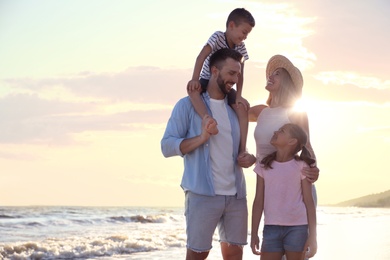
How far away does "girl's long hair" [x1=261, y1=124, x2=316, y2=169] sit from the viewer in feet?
12.3

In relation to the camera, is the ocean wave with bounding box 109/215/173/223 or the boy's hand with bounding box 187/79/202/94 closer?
the boy's hand with bounding box 187/79/202/94

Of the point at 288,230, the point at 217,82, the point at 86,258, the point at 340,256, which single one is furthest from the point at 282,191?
the point at 86,258

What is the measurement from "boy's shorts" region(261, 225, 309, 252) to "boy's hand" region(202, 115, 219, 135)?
63cm

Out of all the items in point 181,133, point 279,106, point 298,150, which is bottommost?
point 298,150

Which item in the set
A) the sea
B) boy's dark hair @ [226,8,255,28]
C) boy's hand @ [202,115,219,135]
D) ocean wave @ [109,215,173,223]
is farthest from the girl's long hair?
ocean wave @ [109,215,173,223]

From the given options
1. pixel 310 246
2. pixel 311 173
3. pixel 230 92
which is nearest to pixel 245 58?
pixel 230 92

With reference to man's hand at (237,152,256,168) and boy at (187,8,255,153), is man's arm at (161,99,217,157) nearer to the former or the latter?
boy at (187,8,255,153)

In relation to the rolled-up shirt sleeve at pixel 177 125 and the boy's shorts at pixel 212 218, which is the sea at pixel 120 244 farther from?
the rolled-up shirt sleeve at pixel 177 125

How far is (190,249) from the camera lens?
390 cm

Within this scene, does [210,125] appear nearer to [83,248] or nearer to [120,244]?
[83,248]

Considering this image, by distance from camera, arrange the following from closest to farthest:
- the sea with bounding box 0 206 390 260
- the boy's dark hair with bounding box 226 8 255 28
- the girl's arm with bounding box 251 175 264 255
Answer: the girl's arm with bounding box 251 175 264 255
the boy's dark hair with bounding box 226 8 255 28
the sea with bounding box 0 206 390 260

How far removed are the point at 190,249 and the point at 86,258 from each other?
655 centimetres

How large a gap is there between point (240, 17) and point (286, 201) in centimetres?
137

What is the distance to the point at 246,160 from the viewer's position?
388cm
